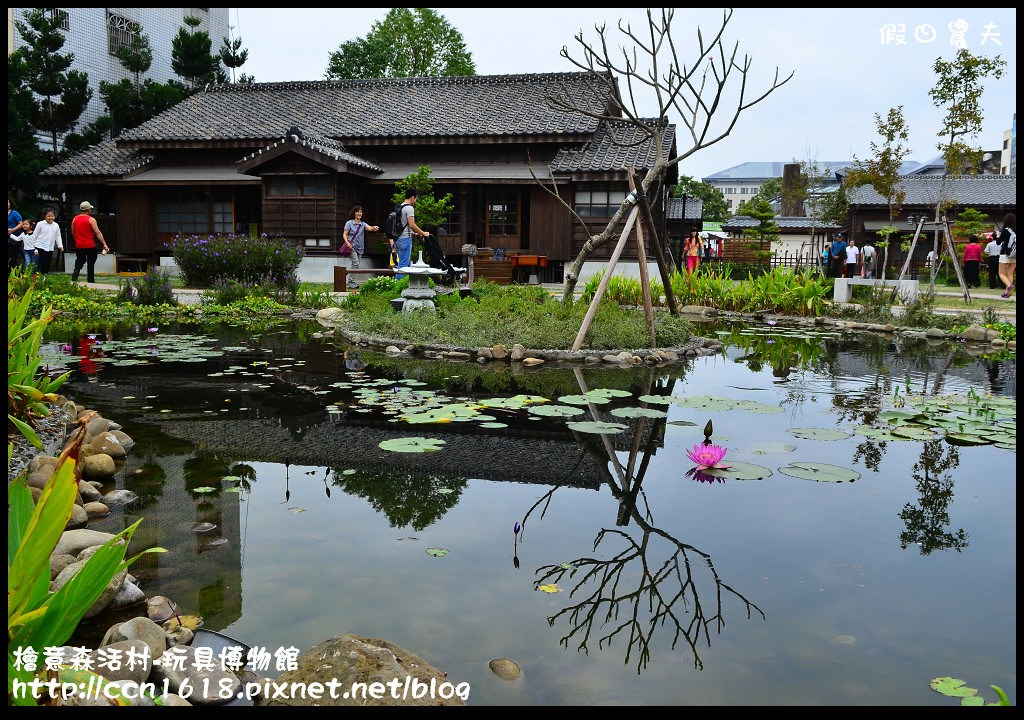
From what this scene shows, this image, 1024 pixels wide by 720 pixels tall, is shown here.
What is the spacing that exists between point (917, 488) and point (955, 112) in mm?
17919

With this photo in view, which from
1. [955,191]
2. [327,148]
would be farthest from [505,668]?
[955,191]

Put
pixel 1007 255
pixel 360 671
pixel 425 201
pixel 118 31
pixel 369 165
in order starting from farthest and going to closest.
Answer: pixel 118 31, pixel 369 165, pixel 425 201, pixel 1007 255, pixel 360 671

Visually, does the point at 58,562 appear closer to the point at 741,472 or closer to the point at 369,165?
the point at 741,472

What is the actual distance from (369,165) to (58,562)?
66.5 ft

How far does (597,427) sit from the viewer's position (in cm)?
533

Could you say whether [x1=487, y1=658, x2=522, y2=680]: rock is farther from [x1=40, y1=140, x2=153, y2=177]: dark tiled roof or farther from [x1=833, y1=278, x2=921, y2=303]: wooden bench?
[x1=40, y1=140, x2=153, y2=177]: dark tiled roof

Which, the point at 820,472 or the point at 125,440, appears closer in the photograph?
the point at 820,472

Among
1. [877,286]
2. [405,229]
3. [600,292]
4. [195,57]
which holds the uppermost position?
[195,57]

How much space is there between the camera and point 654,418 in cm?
582

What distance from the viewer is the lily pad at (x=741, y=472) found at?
4.38 m

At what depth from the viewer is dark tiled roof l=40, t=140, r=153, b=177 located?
911 inches

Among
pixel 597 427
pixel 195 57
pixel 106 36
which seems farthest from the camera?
pixel 106 36

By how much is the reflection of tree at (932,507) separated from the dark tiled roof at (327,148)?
58.8 ft
